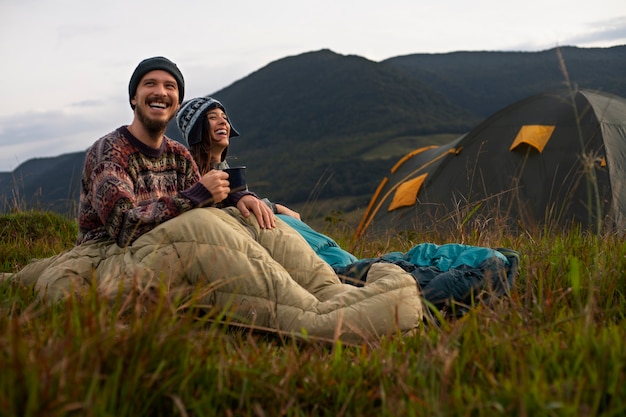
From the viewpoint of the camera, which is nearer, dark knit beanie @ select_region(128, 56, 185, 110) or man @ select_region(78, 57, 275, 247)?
man @ select_region(78, 57, 275, 247)

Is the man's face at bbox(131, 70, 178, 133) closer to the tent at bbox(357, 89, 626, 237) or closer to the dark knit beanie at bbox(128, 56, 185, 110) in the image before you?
the dark knit beanie at bbox(128, 56, 185, 110)

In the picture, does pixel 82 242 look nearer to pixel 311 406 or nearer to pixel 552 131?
pixel 311 406

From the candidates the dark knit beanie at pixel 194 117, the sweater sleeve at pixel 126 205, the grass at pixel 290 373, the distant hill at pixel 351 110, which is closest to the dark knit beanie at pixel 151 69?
the sweater sleeve at pixel 126 205

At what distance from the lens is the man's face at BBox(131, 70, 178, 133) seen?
360 centimetres

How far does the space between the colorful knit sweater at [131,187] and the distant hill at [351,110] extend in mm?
65555

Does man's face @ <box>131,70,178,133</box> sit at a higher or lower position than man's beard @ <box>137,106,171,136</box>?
higher

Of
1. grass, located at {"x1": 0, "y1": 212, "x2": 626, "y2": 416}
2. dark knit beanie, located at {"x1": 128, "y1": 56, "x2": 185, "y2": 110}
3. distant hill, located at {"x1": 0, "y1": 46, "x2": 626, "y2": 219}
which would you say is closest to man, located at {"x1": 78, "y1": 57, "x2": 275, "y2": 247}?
dark knit beanie, located at {"x1": 128, "y1": 56, "x2": 185, "y2": 110}

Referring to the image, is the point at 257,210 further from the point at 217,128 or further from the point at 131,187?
the point at 217,128

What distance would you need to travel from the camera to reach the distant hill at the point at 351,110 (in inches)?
3605

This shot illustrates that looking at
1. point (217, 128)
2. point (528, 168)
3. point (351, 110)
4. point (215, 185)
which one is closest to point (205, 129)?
point (217, 128)

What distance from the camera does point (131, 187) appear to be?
11.2 feet

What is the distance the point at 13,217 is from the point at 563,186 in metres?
5.93

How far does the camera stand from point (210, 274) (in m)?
3.00

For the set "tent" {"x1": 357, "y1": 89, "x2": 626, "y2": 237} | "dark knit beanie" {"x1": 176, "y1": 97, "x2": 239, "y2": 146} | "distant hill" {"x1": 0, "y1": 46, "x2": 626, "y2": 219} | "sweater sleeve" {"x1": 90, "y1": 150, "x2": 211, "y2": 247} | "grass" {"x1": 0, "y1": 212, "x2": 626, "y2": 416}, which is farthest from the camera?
"distant hill" {"x1": 0, "y1": 46, "x2": 626, "y2": 219}
